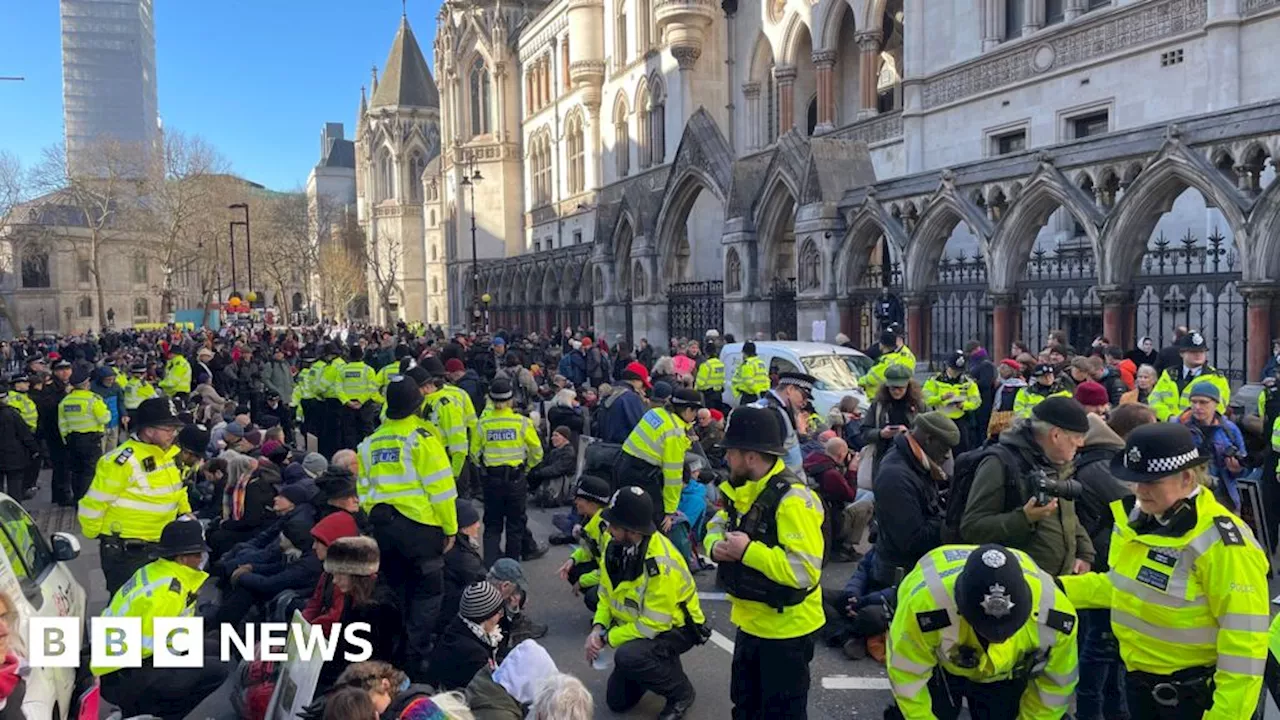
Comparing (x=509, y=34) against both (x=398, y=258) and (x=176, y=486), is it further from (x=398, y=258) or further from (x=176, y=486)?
(x=176, y=486)

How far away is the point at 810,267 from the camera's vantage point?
18016mm

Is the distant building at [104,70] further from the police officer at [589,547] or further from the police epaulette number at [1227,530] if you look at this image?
the police epaulette number at [1227,530]

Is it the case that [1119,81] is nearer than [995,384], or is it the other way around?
[995,384]

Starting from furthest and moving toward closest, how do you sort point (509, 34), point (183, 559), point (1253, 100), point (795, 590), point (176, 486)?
point (509, 34) → point (1253, 100) → point (176, 486) → point (183, 559) → point (795, 590)

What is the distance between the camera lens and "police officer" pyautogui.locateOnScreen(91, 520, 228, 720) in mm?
4617

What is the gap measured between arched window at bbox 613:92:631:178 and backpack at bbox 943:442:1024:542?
35434mm

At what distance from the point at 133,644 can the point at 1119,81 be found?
60.3ft

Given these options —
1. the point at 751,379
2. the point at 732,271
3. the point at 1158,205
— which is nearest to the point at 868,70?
the point at 732,271

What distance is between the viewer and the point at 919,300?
16109mm

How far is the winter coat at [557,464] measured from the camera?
412 inches

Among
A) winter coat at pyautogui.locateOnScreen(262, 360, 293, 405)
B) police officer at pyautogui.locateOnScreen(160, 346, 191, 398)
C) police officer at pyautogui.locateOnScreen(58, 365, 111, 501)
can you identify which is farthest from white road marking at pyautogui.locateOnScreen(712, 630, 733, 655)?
police officer at pyautogui.locateOnScreen(160, 346, 191, 398)

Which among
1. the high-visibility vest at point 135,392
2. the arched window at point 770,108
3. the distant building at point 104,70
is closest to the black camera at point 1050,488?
the high-visibility vest at point 135,392

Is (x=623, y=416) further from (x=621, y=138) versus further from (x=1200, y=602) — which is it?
(x=621, y=138)

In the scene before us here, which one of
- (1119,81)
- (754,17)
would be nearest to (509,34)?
(754,17)
